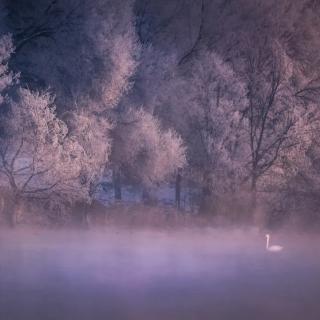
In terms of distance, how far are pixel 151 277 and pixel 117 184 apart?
11.0 m

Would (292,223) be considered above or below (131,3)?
below

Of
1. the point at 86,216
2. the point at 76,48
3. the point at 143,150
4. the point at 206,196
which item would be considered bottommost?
the point at 86,216

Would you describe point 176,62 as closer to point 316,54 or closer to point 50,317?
point 316,54

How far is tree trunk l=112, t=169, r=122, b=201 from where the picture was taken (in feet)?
76.8

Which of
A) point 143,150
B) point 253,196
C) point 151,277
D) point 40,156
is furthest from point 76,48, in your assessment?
point 151,277

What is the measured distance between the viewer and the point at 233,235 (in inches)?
805

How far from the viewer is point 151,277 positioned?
44.1 feet

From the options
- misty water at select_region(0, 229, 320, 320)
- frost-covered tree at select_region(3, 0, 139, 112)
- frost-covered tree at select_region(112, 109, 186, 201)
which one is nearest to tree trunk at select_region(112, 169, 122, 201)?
frost-covered tree at select_region(112, 109, 186, 201)

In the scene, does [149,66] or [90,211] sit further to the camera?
[149,66]

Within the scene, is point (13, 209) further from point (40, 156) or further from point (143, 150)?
point (143, 150)

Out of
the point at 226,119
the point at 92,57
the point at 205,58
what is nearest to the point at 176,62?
the point at 205,58

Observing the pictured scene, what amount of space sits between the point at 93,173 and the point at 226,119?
698 centimetres

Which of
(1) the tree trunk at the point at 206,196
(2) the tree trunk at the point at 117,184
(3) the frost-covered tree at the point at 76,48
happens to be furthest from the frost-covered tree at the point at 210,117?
(3) the frost-covered tree at the point at 76,48

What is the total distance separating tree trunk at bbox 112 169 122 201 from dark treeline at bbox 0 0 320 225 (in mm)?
80
